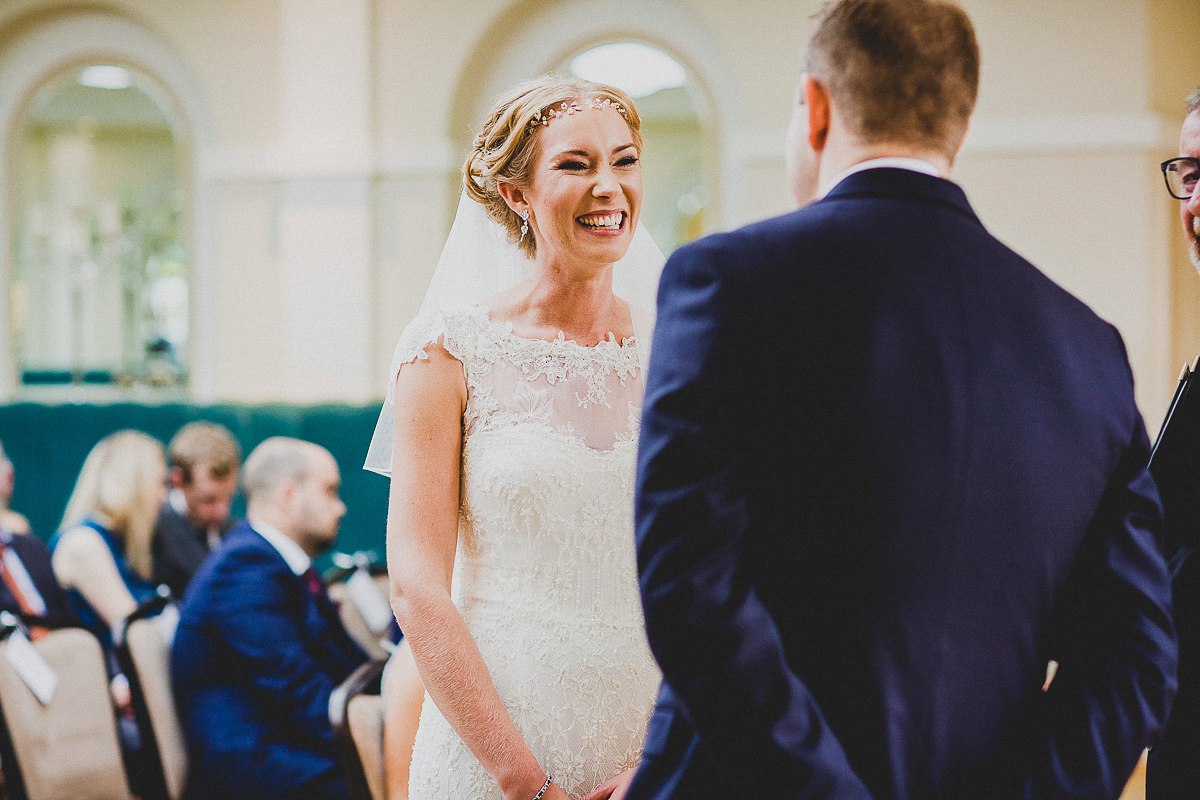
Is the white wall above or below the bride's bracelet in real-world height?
above

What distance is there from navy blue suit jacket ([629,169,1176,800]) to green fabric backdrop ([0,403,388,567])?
17.2ft

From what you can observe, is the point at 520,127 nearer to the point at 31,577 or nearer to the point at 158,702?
the point at 158,702

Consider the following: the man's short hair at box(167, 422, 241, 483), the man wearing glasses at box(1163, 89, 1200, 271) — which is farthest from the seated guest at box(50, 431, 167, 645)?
the man wearing glasses at box(1163, 89, 1200, 271)

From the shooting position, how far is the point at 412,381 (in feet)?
5.54

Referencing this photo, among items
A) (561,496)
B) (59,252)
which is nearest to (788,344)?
(561,496)

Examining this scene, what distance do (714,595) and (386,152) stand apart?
5983mm

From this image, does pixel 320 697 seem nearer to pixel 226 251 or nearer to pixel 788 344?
pixel 788 344

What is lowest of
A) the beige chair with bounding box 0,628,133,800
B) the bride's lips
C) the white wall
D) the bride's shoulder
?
the beige chair with bounding box 0,628,133,800

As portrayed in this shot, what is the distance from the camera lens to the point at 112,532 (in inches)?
194

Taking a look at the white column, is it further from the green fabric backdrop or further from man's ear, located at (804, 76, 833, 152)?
man's ear, located at (804, 76, 833, 152)

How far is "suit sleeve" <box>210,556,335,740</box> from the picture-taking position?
3.16 meters

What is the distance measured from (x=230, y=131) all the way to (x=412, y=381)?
5.87 metres

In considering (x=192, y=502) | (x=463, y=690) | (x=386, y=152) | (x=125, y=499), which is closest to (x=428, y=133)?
(x=386, y=152)

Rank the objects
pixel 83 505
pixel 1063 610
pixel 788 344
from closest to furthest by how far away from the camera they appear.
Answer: pixel 788 344, pixel 1063 610, pixel 83 505
